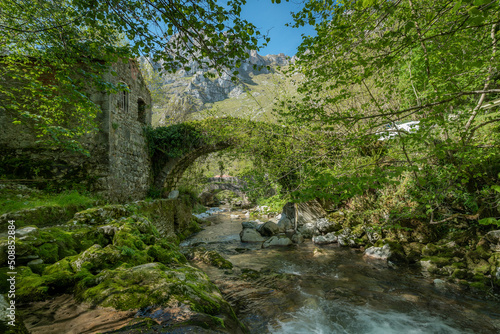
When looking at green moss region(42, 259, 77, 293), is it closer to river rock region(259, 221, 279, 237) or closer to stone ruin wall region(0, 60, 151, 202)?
stone ruin wall region(0, 60, 151, 202)

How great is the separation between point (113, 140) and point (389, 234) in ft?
31.0

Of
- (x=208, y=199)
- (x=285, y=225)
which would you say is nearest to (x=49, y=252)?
(x=285, y=225)

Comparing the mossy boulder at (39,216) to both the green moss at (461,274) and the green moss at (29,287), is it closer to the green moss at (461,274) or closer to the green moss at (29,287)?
the green moss at (29,287)

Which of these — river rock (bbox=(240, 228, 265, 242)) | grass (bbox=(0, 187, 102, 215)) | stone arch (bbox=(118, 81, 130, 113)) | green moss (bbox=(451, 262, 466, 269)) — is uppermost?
stone arch (bbox=(118, 81, 130, 113))

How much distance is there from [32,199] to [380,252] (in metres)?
8.75

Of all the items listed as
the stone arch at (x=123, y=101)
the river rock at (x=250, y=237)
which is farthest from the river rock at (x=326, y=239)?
the stone arch at (x=123, y=101)

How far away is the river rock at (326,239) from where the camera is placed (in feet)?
23.8

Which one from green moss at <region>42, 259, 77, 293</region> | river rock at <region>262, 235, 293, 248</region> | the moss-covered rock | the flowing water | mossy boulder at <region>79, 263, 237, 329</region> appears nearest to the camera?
mossy boulder at <region>79, 263, 237, 329</region>

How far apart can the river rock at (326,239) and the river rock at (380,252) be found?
1412 mm

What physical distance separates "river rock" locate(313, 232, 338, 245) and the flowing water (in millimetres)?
1614

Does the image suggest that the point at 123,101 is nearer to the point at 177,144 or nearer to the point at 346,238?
the point at 177,144

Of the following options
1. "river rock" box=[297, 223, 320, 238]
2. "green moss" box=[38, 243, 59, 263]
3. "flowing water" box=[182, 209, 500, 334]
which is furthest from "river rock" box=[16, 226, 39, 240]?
"river rock" box=[297, 223, 320, 238]

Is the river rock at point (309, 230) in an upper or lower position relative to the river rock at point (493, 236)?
lower

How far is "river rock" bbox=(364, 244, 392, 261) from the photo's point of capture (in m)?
5.45
